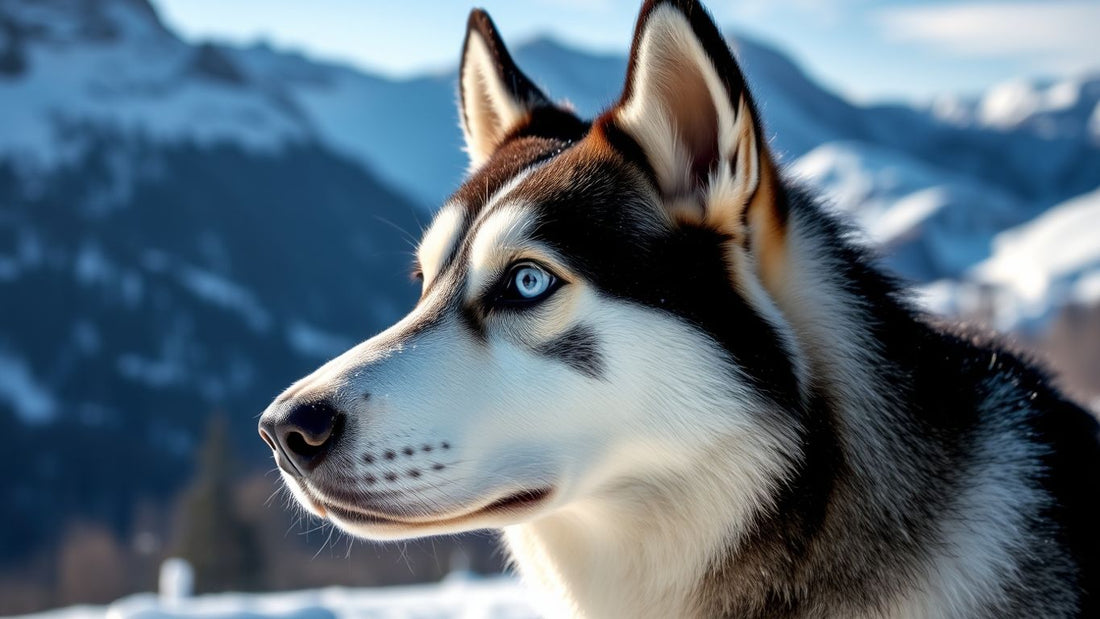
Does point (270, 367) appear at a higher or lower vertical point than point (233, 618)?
lower

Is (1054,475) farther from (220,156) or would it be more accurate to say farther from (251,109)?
(251,109)

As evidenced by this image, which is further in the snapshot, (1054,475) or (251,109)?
(251,109)

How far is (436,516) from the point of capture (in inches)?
88.1

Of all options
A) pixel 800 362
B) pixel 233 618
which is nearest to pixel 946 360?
pixel 800 362

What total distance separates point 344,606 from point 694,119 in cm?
442

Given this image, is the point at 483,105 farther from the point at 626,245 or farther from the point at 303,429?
the point at 303,429

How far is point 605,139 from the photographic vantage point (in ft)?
8.59

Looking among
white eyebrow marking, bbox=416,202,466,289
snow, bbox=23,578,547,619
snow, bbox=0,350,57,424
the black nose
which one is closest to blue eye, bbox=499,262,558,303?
white eyebrow marking, bbox=416,202,466,289

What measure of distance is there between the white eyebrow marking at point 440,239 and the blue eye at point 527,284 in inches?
12.9

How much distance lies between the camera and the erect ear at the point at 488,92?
10.8 ft

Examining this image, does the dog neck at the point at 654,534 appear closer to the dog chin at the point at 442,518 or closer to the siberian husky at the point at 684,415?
the siberian husky at the point at 684,415

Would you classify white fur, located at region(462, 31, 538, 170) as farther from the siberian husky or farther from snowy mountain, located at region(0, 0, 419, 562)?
snowy mountain, located at region(0, 0, 419, 562)

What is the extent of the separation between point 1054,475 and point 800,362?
2.98 feet

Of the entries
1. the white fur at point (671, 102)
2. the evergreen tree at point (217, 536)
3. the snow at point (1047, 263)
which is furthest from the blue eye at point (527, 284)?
the snow at point (1047, 263)
